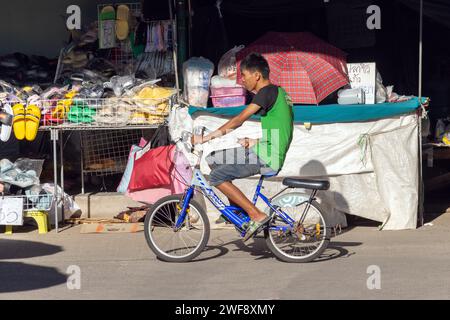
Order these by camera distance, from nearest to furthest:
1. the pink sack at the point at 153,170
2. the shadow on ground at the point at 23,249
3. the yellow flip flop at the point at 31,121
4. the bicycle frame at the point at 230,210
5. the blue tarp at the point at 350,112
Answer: the bicycle frame at the point at 230,210
the shadow on ground at the point at 23,249
the blue tarp at the point at 350,112
the yellow flip flop at the point at 31,121
the pink sack at the point at 153,170

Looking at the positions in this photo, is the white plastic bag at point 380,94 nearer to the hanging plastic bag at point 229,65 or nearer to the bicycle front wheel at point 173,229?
the hanging plastic bag at point 229,65

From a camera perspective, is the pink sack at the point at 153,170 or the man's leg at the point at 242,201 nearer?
the man's leg at the point at 242,201

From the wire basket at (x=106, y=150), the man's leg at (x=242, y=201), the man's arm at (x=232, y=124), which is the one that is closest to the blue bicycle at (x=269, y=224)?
the man's leg at (x=242, y=201)

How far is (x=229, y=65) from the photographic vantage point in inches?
411

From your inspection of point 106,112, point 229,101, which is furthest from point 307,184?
point 106,112

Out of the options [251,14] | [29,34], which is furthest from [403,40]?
[29,34]

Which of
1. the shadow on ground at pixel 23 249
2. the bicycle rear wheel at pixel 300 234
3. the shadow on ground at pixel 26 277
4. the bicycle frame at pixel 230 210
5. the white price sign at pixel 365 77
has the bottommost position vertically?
the shadow on ground at pixel 26 277

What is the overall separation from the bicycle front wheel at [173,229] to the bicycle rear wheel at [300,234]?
619 millimetres

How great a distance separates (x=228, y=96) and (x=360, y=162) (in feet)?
5.42

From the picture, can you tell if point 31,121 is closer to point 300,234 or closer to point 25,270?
point 25,270

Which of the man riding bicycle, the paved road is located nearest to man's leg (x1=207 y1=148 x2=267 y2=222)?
the man riding bicycle

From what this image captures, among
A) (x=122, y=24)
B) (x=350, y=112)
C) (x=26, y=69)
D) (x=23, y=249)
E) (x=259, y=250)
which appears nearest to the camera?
(x=259, y=250)

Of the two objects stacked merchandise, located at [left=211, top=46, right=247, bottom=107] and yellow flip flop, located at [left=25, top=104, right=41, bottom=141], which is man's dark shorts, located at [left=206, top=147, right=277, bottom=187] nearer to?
stacked merchandise, located at [left=211, top=46, right=247, bottom=107]

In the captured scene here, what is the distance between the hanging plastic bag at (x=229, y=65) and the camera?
1039 cm
